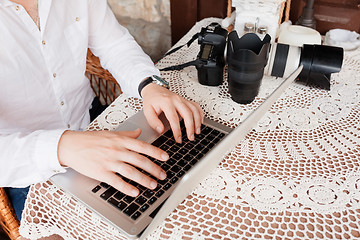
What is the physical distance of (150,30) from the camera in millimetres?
1779

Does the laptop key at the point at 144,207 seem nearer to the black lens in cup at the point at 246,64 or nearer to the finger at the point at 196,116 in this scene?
the finger at the point at 196,116

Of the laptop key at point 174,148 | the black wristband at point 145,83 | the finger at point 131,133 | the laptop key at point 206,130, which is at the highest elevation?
the black wristband at point 145,83

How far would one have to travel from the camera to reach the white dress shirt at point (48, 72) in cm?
69

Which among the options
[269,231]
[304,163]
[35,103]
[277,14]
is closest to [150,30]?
[277,14]

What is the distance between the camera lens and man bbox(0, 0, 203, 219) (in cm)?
67

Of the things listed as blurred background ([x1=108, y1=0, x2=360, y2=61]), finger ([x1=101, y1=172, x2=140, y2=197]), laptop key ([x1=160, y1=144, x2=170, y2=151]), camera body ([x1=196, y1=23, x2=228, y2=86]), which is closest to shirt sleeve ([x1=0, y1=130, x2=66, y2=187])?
finger ([x1=101, y1=172, x2=140, y2=197])

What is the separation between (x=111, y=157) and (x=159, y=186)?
0.12m

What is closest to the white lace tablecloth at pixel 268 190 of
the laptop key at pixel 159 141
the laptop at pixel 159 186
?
the laptop at pixel 159 186

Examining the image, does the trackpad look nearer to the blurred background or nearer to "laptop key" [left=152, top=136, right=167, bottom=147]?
"laptop key" [left=152, top=136, right=167, bottom=147]

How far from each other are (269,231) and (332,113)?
436mm

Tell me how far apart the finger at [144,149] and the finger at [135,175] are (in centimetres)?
4

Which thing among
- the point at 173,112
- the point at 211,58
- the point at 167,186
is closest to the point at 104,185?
the point at 167,186

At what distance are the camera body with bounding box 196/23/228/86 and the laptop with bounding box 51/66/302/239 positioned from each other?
0.77 ft

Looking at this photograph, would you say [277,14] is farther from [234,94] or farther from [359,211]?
[359,211]
